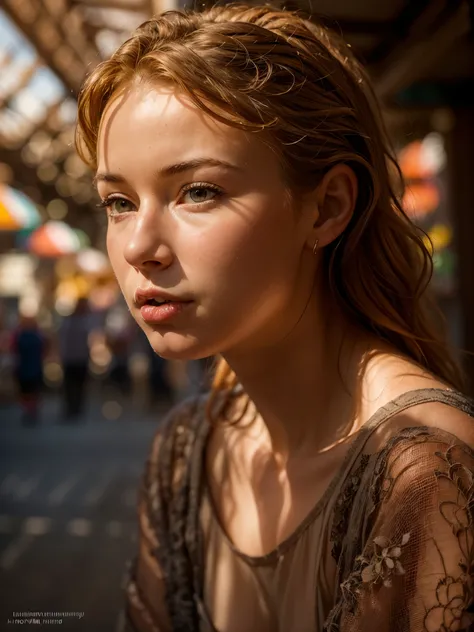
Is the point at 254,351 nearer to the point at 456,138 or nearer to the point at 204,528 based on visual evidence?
the point at 204,528

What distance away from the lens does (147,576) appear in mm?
1510

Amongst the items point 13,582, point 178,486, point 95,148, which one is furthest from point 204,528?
point 13,582

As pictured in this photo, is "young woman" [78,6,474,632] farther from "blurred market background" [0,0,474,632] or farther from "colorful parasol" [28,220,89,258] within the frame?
"colorful parasol" [28,220,89,258]

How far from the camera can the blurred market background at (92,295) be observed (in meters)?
2.43

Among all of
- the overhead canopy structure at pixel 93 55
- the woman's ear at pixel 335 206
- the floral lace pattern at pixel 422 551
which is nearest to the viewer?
the floral lace pattern at pixel 422 551

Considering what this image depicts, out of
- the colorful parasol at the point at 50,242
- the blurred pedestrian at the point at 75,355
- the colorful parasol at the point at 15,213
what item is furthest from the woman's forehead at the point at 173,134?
the colorful parasol at the point at 50,242

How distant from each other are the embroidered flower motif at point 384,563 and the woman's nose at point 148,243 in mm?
485

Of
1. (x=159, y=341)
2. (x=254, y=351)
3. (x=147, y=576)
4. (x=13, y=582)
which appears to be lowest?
(x=13, y=582)

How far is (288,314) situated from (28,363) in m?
7.96

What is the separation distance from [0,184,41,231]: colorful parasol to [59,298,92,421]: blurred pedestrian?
1.10 meters

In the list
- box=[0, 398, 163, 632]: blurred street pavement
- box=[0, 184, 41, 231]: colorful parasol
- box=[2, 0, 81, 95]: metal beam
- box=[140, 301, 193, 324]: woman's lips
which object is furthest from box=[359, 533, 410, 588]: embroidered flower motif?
box=[0, 184, 41, 231]: colorful parasol

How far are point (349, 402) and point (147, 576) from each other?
56cm

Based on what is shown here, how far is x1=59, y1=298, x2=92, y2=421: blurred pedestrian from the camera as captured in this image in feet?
29.6

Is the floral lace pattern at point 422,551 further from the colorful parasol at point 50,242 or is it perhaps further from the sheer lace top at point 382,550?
the colorful parasol at point 50,242
